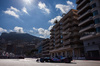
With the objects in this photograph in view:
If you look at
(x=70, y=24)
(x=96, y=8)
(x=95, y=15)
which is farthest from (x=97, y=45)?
(x=70, y=24)

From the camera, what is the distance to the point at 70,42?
50.2 meters

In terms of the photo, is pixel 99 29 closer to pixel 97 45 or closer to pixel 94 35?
pixel 94 35

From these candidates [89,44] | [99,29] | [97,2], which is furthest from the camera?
[89,44]

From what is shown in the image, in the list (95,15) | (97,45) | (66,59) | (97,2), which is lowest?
(66,59)

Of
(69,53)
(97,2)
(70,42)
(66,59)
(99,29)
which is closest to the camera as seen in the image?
(66,59)

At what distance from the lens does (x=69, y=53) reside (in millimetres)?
54000

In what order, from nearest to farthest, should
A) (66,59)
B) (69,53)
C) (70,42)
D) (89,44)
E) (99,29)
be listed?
1. (66,59)
2. (99,29)
3. (89,44)
4. (70,42)
5. (69,53)

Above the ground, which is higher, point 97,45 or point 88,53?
point 97,45

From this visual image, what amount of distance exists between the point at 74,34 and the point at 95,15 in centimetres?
1573

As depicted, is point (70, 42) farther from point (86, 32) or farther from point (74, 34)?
point (86, 32)

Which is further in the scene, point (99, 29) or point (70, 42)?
point (70, 42)

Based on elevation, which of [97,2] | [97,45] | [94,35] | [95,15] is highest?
[97,2]

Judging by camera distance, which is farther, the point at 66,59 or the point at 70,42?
the point at 70,42

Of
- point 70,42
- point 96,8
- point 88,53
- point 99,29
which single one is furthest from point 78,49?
point 96,8
